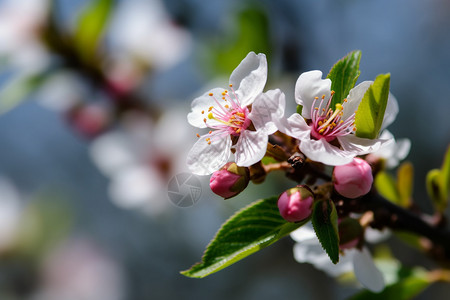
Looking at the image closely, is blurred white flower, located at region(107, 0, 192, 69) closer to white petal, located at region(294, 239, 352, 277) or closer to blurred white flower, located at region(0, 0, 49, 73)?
blurred white flower, located at region(0, 0, 49, 73)

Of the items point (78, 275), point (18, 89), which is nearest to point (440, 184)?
point (18, 89)

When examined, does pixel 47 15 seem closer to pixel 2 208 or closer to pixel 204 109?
pixel 2 208

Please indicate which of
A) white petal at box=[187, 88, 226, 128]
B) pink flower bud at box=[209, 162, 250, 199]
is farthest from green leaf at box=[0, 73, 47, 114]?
pink flower bud at box=[209, 162, 250, 199]

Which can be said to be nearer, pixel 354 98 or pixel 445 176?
pixel 354 98

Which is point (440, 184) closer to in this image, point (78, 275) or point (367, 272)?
point (367, 272)

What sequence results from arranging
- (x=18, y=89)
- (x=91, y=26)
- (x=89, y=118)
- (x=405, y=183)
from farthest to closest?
(x=89, y=118) → (x=91, y=26) → (x=18, y=89) → (x=405, y=183)

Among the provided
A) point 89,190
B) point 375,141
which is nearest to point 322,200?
point 375,141
